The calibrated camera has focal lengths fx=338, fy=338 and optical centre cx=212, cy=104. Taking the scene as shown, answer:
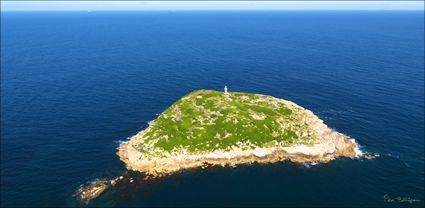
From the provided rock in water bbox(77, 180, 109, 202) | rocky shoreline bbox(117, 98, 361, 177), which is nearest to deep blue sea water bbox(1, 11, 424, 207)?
rock in water bbox(77, 180, 109, 202)

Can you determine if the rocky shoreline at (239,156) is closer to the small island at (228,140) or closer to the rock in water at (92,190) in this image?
the small island at (228,140)

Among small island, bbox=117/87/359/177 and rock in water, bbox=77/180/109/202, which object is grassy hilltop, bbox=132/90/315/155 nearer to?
small island, bbox=117/87/359/177

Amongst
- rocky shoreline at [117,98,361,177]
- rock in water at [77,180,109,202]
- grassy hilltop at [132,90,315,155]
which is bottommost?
rock in water at [77,180,109,202]

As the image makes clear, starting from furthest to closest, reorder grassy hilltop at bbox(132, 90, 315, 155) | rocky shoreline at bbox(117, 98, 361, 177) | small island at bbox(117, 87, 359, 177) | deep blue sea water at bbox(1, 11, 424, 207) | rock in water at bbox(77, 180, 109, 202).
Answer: grassy hilltop at bbox(132, 90, 315, 155) → small island at bbox(117, 87, 359, 177) → rocky shoreline at bbox(117, 98, 361, 177) → deep blue sea water at bbox(1, 11, 424, 207) → rock in water at bbox(77, 180, 109, 202)

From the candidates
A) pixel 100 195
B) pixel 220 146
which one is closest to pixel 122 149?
pixel 100 195

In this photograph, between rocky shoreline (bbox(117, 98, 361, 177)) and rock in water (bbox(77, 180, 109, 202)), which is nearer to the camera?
rock in water (bbox(77, 180, 109, 202))

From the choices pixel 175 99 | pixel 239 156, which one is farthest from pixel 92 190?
pixel 175 99

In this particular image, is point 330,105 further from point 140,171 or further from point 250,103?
point 140,171
